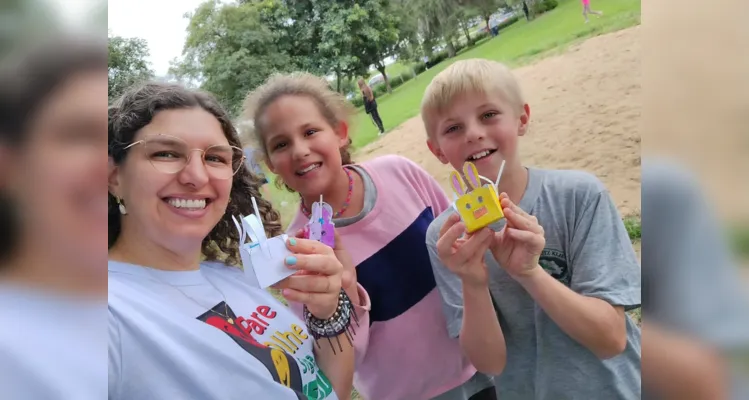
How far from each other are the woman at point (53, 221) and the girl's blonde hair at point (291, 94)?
0.28 m

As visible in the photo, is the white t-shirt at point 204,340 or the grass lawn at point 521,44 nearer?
the white t-shirt at point 204,340

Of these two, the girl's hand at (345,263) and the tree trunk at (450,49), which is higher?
the tree trunk at (450,49)

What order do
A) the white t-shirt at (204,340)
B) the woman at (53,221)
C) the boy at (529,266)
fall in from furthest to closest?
the boy at (529,266)
the white t-shirt at (204,340)
the woman at (53,221)

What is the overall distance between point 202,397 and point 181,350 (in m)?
0.08

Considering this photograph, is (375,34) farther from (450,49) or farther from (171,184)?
(171,184)

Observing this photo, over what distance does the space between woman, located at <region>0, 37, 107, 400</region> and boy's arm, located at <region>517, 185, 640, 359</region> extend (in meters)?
0.70

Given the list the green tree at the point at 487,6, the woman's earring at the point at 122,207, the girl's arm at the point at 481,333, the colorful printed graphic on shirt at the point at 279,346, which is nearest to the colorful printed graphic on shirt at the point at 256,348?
the colorful printed graphic on shirt at the point at 279,346

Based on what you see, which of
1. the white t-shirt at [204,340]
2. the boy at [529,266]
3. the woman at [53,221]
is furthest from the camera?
the boy at [529,266]

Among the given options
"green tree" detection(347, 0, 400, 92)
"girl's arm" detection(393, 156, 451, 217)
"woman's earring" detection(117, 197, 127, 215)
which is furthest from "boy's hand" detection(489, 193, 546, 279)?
"woman's earring" detection(117, 197, 127, 215)

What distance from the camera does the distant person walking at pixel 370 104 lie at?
99 cm

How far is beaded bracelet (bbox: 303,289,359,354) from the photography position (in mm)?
911

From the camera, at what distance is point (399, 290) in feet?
3.19

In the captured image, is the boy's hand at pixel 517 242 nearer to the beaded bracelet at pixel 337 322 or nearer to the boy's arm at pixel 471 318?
the boy's arm at pixel 471 318

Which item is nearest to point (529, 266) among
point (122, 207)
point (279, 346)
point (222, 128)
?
point (279, 346)
